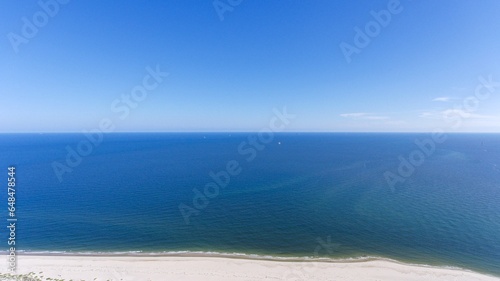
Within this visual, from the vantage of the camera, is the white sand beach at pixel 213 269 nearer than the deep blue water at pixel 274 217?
Yes

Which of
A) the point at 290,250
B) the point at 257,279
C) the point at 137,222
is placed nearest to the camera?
the point at 257,279

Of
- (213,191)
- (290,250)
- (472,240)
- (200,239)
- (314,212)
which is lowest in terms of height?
(472,240)

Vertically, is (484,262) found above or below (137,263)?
below

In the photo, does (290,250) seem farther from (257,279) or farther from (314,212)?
(314,212)

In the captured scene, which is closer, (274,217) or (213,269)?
(213,269)

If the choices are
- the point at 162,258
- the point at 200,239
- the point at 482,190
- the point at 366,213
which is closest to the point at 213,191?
the point at 200,239

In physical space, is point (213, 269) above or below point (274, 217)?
below

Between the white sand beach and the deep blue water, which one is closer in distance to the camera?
the white sand beach

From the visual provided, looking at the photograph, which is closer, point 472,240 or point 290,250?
point 290,250
